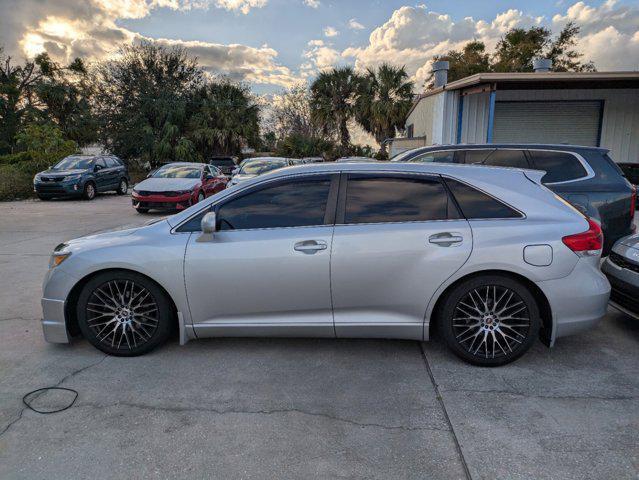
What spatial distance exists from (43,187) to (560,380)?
56.2ft

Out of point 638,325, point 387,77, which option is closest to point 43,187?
point 638,325

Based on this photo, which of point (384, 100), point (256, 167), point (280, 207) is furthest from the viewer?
point (384, 100)

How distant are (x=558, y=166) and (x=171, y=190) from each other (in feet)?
31.1

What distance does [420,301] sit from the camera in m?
3.30

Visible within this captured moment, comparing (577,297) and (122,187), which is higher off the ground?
(577,297)

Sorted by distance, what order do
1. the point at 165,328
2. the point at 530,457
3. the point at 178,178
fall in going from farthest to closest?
the point at 178,178 < the point at 165,328 < the point at 530,457

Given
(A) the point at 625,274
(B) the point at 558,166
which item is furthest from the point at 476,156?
(A) the point at 625,274

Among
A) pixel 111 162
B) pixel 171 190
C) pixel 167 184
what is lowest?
pixel 171 190

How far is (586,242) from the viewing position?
10.7 feet

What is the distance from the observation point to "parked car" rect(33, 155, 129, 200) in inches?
607

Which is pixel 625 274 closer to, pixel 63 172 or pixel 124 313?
pixel 124 313

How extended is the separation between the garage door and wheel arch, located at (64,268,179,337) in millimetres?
14563

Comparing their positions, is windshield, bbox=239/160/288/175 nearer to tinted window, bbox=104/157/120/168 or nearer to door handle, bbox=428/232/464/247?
tinted window, bbox=104/157/120/168

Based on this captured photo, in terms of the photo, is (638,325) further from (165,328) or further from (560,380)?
(165,328)
